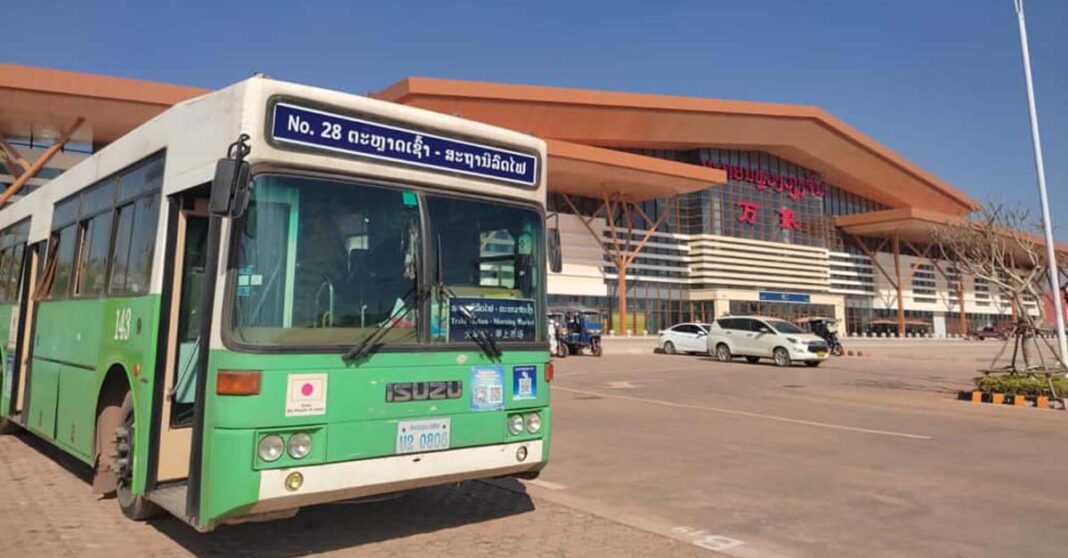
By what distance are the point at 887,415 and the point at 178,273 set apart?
1170cm

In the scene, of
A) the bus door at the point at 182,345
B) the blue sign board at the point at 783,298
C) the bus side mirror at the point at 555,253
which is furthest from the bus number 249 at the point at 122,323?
the blue sign board at the point at 783,298

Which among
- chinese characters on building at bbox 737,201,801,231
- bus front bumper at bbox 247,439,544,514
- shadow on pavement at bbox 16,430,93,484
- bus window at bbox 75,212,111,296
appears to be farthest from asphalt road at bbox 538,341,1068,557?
chinese characters on building at bbox 737,201,801,231

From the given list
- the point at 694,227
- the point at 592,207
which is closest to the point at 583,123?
the point at 592,207

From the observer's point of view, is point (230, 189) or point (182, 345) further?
point (182, 345)

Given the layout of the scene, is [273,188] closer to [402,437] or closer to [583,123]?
[402,437]

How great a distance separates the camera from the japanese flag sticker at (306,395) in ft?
13.3

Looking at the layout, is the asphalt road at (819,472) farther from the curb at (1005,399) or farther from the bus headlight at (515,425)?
the bus headlight at (515,425)

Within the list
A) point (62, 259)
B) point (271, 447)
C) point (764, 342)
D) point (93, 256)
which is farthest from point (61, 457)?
point (764, 342)

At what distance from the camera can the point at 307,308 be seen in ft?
13.8

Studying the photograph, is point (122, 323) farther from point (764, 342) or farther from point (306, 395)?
point (764, 342)

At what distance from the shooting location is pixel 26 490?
247 inches

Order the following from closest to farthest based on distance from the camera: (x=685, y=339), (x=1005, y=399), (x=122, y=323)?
(x=122, y=323) → (x=1005, y=399) → (x=685, y=339)

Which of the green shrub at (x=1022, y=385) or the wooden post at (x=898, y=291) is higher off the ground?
the wooden post at (x=898, y=291)

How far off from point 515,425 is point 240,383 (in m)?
1.94
